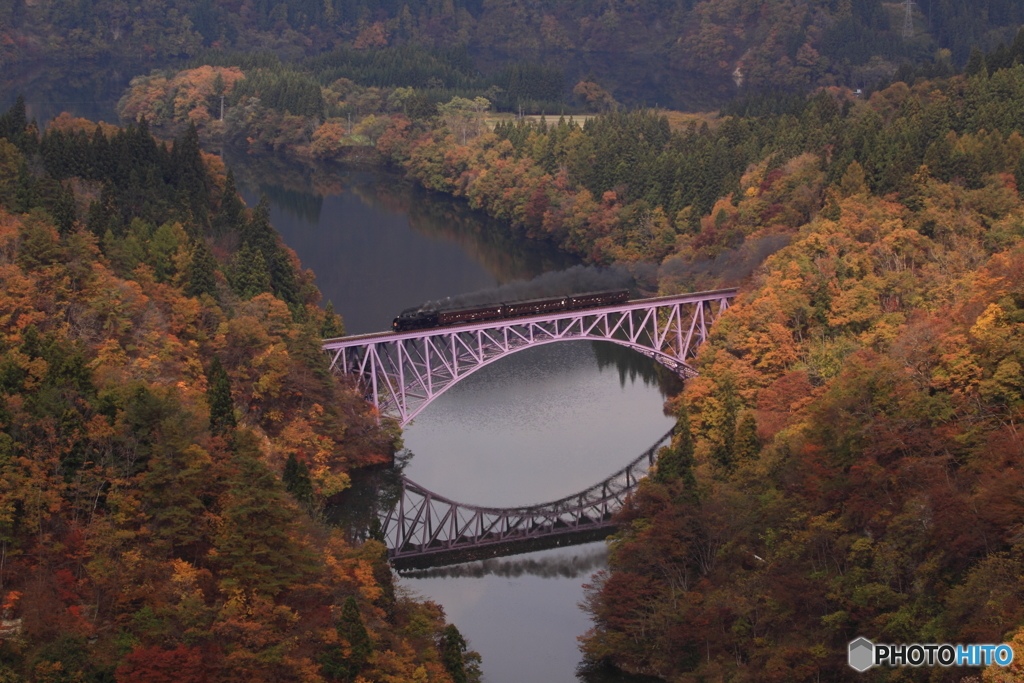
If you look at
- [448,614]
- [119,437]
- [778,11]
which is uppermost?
[778,11]

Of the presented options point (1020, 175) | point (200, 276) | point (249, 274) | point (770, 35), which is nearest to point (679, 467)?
point (200, 276)

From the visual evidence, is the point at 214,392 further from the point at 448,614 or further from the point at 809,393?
the point at 809,393

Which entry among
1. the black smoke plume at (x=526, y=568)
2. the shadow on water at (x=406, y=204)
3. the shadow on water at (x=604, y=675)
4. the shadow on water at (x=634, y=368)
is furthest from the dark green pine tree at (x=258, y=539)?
the shadow on water at (x=406, y=204)

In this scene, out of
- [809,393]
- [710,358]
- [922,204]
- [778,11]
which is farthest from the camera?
[778,11]

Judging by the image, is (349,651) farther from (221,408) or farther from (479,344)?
(479,344)

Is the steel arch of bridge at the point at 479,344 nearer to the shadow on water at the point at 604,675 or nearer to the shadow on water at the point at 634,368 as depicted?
the shadow on water at the point at 634,368

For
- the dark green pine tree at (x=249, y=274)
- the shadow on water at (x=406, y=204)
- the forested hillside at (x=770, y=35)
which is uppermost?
the forested hillside at (x=770, y=35)

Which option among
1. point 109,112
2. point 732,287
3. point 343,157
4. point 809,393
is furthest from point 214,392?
point 109,112
